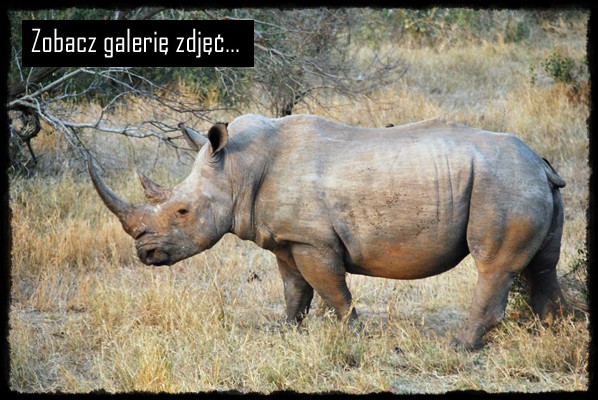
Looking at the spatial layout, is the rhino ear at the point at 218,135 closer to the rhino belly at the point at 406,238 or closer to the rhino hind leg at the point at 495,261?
the rhino belly at the point at 406,238

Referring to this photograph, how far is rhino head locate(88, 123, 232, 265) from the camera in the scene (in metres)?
6.44

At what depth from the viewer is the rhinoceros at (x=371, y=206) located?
6.11m

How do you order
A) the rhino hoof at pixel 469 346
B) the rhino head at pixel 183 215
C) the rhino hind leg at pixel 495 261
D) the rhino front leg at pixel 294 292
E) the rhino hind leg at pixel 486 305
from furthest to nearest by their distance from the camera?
the rhino front leg at pixel 294 292
the rhino head at pixel 183 215
the rhino hoof at pixel 469 346
the rhino hind leg at pixel 486 305
the rhino hind leg at pixel 495 261

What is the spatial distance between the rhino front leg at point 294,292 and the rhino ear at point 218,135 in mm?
1045

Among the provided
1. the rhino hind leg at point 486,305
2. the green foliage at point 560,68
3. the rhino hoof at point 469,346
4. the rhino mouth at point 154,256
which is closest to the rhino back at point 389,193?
the rhino hind leg at point 486,305

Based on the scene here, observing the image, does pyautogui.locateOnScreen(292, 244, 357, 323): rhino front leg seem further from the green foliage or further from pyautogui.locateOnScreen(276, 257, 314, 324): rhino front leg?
the green foliage

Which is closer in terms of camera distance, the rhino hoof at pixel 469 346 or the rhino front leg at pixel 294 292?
the rhino hoof at pixel 469 346

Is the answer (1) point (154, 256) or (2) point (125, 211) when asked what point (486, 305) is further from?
(2) point (125, 211)

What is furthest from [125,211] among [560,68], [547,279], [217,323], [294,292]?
[560,68]

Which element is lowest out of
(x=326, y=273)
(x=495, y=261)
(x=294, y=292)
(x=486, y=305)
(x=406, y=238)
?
(x=294, y=292)

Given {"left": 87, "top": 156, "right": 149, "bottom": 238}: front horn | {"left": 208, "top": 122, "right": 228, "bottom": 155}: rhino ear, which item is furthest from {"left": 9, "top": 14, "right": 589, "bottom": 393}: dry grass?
{"left": 208, "top": 122, "right": 228, "bottom": 155}: rhino ear

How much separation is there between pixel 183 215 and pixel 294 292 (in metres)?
1.09

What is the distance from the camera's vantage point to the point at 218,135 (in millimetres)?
6336
